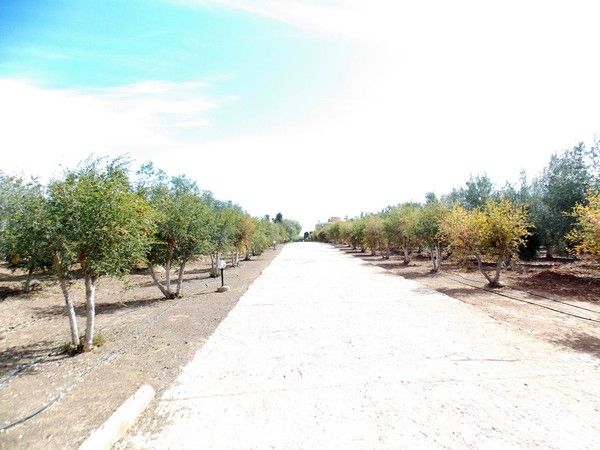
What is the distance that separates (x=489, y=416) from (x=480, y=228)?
14.6m

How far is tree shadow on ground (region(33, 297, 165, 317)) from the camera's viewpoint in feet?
49.5

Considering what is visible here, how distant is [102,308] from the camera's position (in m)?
15.9

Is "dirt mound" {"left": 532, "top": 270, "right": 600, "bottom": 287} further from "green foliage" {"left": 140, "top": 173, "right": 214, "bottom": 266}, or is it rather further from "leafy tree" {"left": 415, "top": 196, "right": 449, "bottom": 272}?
"green foliage" {"left": 140, "top": 173, "right": 214, "bottom": 266}

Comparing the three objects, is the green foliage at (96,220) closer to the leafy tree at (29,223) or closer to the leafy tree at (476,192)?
the leafy tree at (29,223)

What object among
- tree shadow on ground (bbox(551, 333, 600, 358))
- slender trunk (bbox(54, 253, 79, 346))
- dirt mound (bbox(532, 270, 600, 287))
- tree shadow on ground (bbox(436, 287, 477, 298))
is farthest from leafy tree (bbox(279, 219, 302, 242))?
tree shadow on ground (bbox(551, 333, 600, 358))

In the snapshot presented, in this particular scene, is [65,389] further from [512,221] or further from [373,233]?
[373,233]

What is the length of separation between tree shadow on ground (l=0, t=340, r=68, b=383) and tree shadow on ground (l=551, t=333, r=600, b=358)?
46.1ft

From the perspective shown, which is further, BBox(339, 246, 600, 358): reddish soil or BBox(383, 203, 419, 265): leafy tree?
BBox(383, 203, 419, 265): leafy tree

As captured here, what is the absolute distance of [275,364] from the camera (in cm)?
848

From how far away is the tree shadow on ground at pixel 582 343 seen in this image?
898cm

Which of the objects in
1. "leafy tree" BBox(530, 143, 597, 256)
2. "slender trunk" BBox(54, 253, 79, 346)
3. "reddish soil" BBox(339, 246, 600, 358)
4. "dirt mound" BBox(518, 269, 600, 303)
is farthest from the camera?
"leafy tree" BBox(530, 143, 597, 256)

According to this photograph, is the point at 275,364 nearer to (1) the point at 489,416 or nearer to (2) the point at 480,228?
(1) the point at 489,416

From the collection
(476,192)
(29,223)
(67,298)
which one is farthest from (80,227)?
(476,192)

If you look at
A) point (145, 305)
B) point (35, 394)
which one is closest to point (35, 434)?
point (35, 394)
